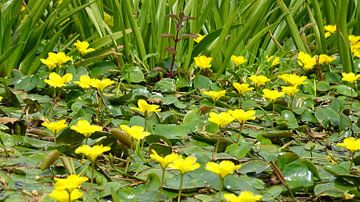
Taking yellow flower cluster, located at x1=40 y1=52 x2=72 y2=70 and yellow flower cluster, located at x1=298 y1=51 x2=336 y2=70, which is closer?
yellow flower cluster, located at x1=40 y1=52 x2=72 y2=70

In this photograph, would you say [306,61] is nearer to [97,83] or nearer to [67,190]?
[97,83]

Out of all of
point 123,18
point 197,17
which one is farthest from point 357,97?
point 123,18

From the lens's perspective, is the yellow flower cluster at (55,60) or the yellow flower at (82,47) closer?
the yellow flower cluster at (55,60)

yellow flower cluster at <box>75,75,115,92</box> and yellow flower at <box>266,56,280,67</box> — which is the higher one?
yellow flower cluster at <box>75,75,115,92</box>

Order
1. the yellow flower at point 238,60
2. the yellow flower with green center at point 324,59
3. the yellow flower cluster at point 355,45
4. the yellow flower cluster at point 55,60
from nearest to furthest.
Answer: the yellow flower cluster at point 55,60 < the yellow flower at point 238,60 < the yellow flower with green center at point 324,59 < the yellow flower cluster at point 355,45

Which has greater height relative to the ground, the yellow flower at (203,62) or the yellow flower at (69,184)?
the yellow flower at (69,184)

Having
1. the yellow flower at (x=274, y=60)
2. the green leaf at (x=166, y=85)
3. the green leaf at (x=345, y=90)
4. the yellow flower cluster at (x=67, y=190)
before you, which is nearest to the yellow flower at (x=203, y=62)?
the green leaf at (x=166, y=85)

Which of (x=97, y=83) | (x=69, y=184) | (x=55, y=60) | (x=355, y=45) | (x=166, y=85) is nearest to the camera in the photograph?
(x=69, y=184)

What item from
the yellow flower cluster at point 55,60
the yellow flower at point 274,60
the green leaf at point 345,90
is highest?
the yellow flower cluster at point 55,60

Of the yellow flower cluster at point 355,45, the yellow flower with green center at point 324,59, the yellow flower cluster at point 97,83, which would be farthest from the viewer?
the yellow flower cluster at point 355,45

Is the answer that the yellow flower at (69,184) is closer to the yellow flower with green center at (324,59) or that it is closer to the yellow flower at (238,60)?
the yellow flower at (238,60)

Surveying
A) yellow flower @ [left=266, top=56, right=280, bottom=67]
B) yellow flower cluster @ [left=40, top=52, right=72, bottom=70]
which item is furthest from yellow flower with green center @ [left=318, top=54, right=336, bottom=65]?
yellow flower cluster @ [left=40, top=52, right=72, bottom=70]

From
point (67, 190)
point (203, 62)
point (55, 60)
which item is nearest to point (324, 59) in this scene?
point (203, 62)

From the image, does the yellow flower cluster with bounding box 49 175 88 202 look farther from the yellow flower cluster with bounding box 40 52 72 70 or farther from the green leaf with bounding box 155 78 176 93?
the green leaf with bounding box 155 78 176 93
